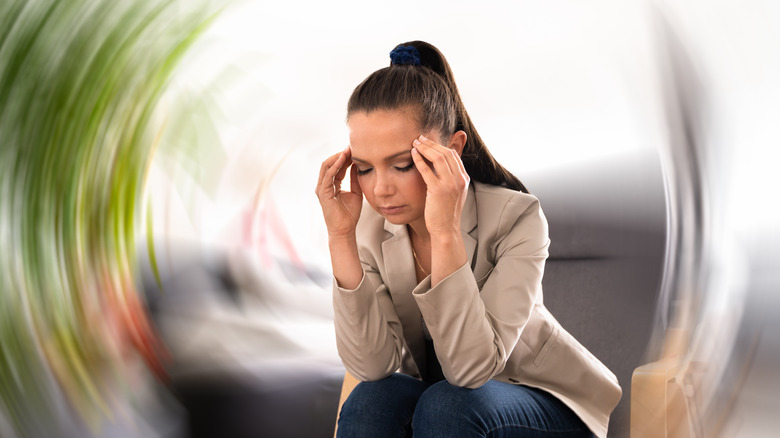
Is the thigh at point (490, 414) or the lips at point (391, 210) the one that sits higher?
the lips at point (391, 210)

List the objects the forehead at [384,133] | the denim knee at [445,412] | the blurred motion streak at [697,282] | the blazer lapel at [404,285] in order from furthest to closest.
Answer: the blurred motion streak at [697,282] → the blazer lapel at [404,285] → the forehead at [384,133] → the denim knee at [445,412]

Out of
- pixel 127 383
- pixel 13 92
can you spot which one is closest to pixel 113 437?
pixel 127 383

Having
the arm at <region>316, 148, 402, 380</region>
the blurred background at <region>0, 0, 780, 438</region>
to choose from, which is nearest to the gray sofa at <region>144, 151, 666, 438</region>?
the blurred background at <region>0, 0, 780, 438</region>

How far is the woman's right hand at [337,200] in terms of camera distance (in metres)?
0.98

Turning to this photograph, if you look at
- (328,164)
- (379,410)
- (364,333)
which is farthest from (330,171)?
(379,410)

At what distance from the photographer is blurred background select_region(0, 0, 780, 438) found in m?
1.29

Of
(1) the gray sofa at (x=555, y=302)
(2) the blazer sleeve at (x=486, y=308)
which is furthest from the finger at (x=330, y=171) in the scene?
(1) the gray sofa at (x=555, y=302)

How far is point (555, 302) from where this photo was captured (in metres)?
1.48

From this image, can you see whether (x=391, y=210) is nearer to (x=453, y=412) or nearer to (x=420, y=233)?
(x=420, y=233)

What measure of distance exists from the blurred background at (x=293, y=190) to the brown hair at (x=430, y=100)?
0.51 meters

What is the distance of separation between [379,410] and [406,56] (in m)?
0.51

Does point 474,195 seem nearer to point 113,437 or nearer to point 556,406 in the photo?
point 556,406

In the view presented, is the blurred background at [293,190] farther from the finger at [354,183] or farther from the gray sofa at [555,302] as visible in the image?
the finger at [354,183]

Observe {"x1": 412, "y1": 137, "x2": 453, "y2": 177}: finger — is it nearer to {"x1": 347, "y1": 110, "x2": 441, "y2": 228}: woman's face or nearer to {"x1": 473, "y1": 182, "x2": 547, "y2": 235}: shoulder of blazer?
{"x1": 347, "y1": 110, "x2": 441, "y2": 228}: woman's face
